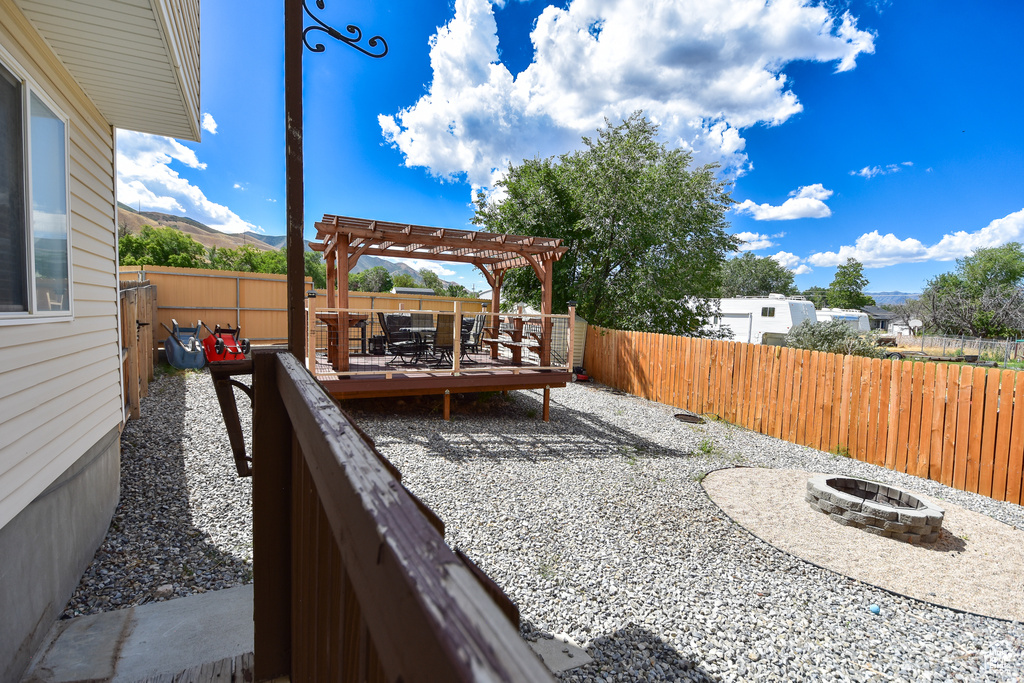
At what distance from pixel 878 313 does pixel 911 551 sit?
70028 millimetres

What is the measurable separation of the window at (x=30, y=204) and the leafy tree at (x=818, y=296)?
267 ft

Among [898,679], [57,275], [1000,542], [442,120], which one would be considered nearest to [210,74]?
[57,275]

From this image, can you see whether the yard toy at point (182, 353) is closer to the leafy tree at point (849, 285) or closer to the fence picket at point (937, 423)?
the fence picket at point (937, 423)

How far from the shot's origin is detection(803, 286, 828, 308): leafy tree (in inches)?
2704

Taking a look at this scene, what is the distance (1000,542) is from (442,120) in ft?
86.5

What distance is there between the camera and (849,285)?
61000 millimetres

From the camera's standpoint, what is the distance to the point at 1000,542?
13.0ft

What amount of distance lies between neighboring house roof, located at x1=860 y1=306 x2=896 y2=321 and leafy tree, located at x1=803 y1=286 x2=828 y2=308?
23.5ft

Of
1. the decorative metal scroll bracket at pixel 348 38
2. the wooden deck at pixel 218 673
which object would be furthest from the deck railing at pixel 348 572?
the decorative metal scroll bracket at pixel 348 38

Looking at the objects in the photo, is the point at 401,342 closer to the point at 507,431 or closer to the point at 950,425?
the point at 507,431

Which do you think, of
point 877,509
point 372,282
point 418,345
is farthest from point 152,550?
point 372,282

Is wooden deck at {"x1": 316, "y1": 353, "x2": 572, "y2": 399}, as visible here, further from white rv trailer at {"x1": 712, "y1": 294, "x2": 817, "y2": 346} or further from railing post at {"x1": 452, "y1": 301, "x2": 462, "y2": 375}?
white rv trailer at {"x1": 712, "y1": 294, "x2": 817, "y2": 346}

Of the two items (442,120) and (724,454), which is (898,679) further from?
(442,120)

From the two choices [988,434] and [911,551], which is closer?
[911,551]
